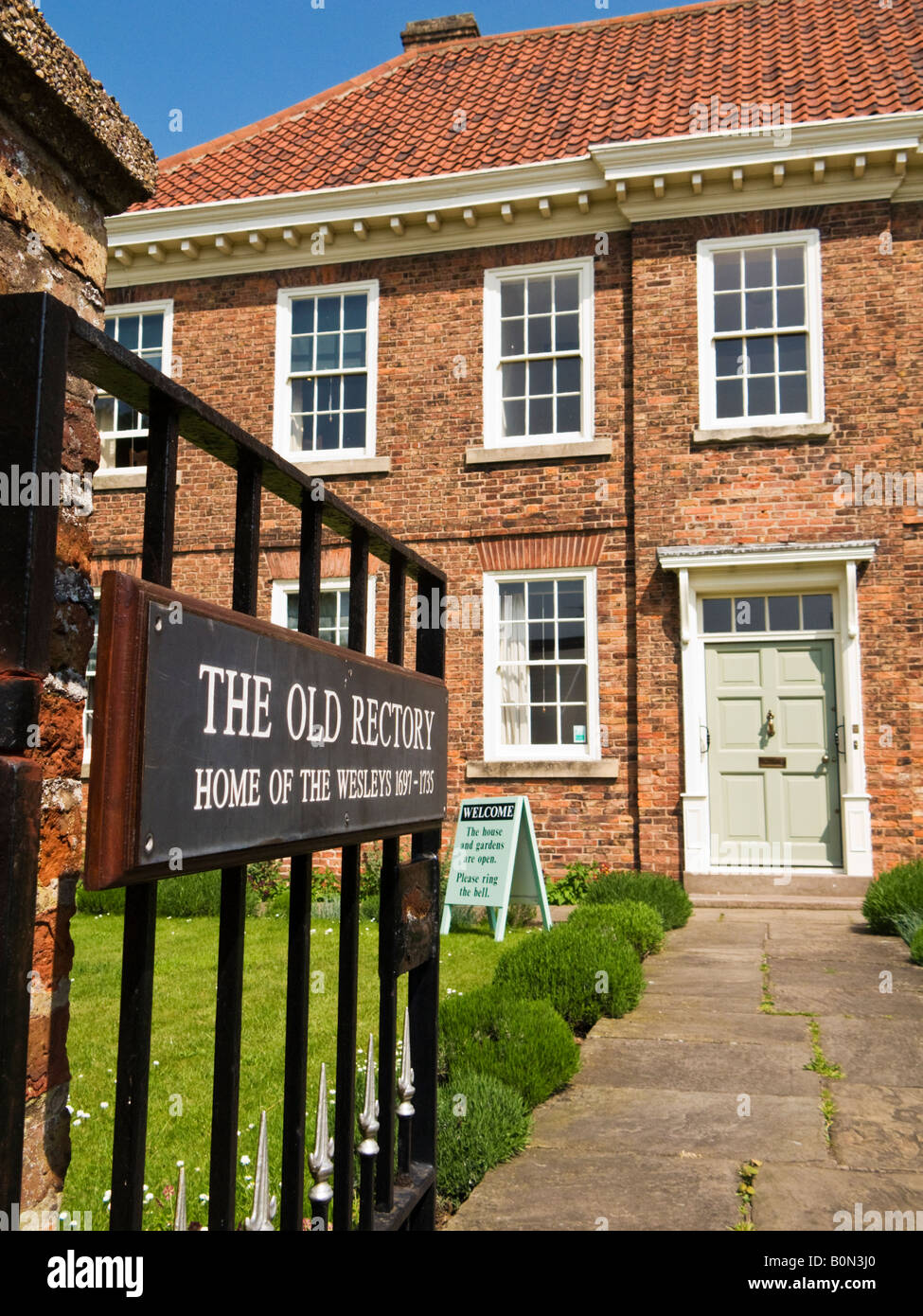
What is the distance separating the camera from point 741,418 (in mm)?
10938

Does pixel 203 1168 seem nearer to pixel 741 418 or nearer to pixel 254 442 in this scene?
pixel 254 442

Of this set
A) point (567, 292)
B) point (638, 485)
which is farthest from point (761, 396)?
point (567, 292)

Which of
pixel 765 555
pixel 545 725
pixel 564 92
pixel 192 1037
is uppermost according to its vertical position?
pixel 564 92

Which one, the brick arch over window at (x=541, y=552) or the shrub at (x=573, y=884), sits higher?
the brick arch over window at (x=541, y=552)

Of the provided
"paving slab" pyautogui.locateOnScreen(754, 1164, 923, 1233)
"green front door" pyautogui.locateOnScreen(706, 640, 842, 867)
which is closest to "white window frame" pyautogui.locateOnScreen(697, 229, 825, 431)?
"green front door" pyautogui.locateOnScreen(706, 640, 842, 867)

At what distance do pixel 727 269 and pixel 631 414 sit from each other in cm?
176

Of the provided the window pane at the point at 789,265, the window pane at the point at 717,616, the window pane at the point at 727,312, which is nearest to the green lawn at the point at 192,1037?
the window pane at the point at 717,616

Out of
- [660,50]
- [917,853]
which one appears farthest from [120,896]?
[660,50]

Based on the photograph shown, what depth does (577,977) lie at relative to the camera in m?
5.87

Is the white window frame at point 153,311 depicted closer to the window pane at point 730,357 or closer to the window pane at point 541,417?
the window pane at point 541,417

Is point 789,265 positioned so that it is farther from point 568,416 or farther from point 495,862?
point 495,862

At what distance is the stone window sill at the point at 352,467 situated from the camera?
11.9 metres

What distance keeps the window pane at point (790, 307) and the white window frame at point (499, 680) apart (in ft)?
10.5

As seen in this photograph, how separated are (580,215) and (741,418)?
2.81 m
